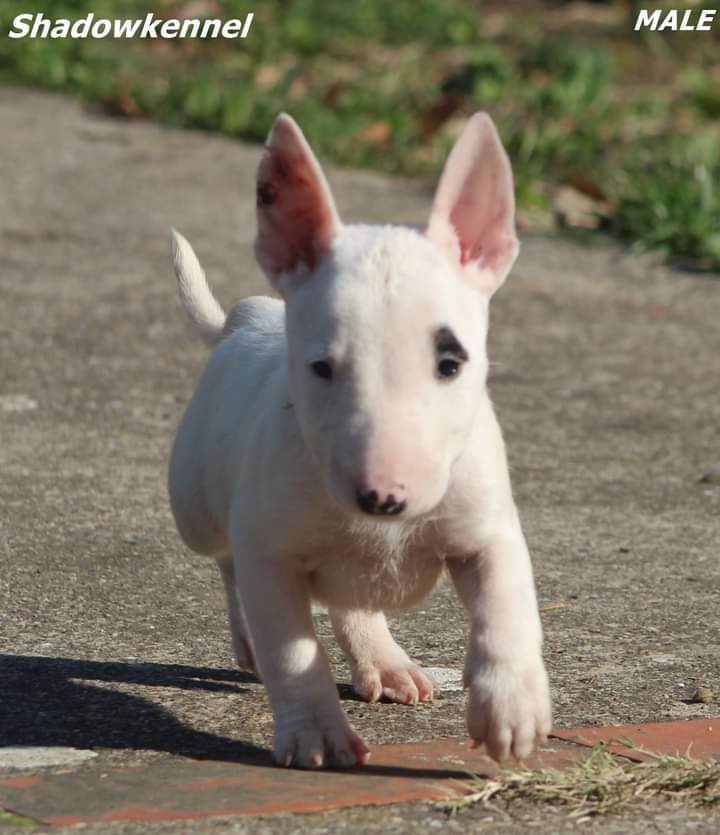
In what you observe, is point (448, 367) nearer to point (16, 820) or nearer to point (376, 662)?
point (376, 662)

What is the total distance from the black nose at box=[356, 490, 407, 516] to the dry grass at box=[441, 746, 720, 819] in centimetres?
49

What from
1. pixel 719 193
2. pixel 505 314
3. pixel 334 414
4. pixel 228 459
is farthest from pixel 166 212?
pixel 334 414

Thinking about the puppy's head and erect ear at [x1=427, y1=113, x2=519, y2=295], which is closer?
the puppy's head

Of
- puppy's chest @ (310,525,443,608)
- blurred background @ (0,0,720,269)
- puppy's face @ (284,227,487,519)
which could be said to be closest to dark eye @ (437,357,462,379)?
puppy's face @ (284,227,487,519)

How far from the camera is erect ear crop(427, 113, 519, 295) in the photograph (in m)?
3.09

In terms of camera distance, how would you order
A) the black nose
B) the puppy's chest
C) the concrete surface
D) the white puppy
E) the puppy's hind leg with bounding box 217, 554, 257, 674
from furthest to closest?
the puppy's hind leg with bounding box 217, 554, 257, 674
the concrete surface
the puppy's chest
the white puppy
the black nose

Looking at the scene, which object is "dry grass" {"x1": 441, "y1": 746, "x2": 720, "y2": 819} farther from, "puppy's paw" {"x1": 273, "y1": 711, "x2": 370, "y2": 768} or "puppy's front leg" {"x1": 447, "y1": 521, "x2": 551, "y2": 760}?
"puppy's paw" {"x1": 273, "y1": 711, "x2": 370, "y2": 768}

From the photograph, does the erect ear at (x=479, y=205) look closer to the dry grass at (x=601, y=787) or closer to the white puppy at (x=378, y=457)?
the white puppy at (x=378, y=457)

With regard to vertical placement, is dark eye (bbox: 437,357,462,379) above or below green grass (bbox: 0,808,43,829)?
above

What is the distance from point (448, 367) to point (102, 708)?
1007mm

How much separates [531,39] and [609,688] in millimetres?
8725

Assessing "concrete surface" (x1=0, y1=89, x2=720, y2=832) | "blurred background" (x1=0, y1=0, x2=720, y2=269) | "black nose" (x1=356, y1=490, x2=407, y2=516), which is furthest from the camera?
"blurred background" (x1=0, y1=0, x2=720, y2=269)

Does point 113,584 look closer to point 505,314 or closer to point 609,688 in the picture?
point 609,688

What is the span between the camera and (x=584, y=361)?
21.7ft
